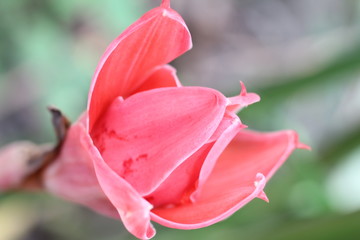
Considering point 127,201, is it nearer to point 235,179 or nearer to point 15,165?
point 235,179

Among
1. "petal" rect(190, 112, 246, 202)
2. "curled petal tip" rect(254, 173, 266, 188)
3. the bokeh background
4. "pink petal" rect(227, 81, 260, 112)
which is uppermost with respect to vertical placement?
"pink petal" rect(227, 81, 260, 112)

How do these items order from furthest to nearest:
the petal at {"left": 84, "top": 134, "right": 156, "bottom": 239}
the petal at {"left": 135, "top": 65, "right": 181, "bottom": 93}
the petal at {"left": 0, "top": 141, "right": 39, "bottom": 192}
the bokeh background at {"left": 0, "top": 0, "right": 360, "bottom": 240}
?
the bokeh background at {"left": 0, "top": 0, "right": 360, "bottom": 240}, the petal at {"left": 0, "top": 141, "right": 39, "bottom": 192}, the petal at {"left": 135, "top": 65, "right": 181, "bottom": 93}, the petal at {"left": 84, "top": 134, "right": 156, "bottom": 239}

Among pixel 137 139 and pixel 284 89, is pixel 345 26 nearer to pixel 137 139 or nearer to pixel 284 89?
pixel 284 89

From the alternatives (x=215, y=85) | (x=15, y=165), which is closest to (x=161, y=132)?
(x=15, y=165)

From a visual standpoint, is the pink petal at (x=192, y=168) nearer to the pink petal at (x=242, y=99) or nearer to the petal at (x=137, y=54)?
the pink petal at (x=242, y=99)

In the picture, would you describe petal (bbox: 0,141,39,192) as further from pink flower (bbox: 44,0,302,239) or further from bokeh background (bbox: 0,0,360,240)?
bokeh background (bbox: 0,0,360,240)

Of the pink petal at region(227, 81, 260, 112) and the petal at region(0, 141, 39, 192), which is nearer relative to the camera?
the pink petal at region(227, 81, 260, 112)

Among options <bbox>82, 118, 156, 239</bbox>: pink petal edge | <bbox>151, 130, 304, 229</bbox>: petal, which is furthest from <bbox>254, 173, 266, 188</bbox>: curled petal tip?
<bbox>82, 118, 156, 239</bbox>: pink petal edge
